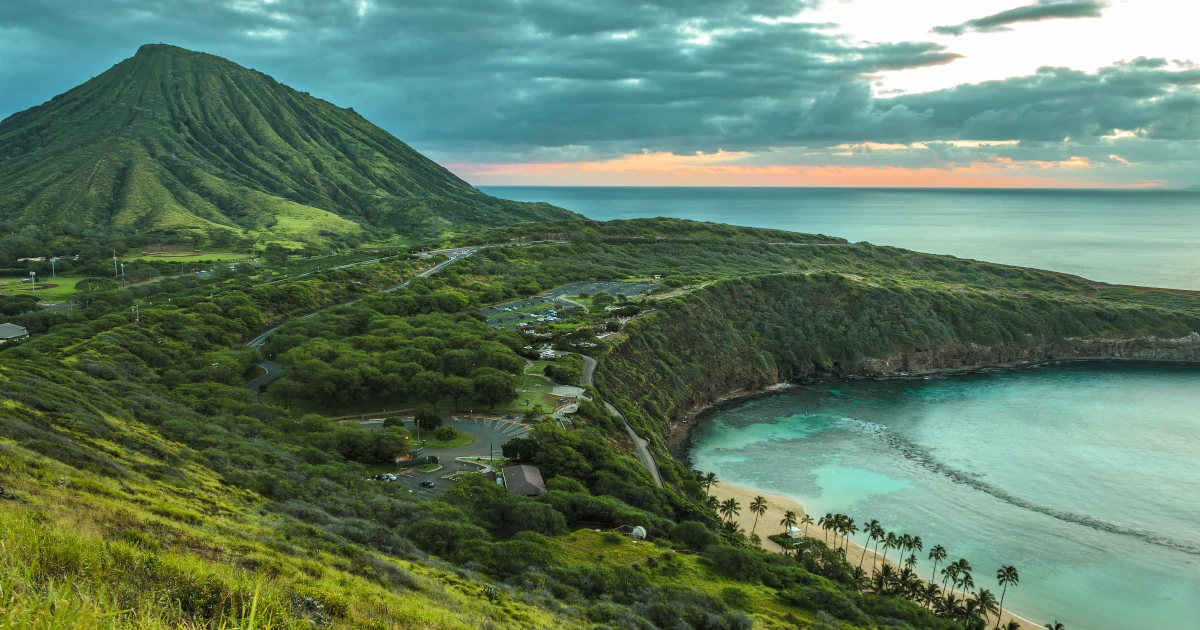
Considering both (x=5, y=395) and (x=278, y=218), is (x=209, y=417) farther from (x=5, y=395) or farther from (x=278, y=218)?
(x=278, y=218)

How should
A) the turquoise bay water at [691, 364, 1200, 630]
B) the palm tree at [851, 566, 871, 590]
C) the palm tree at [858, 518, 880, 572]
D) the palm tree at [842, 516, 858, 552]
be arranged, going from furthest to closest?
the turquoise bay water at [691, 364, 1200, 630], the palm tree at [842, 516, 858, 552], the palm tree at [858, 518, 880, 572], the palm tree at [851, 566, 871, 590]

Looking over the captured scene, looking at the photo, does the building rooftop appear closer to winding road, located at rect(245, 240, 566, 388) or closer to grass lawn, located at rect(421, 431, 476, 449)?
winding road, located at rect(245, 240, 566, 388)

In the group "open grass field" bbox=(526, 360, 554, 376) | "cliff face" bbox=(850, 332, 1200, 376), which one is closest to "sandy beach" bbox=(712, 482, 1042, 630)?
"open grass field" bbox=(526, 360, 554, 376)

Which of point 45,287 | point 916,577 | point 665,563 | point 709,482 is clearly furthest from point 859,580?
point 45,287

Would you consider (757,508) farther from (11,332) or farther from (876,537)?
(11,332)

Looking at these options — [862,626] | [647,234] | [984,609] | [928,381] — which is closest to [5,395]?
[862,626]

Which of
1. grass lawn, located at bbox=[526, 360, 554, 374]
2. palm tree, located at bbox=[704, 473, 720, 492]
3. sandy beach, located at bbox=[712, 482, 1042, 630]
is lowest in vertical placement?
sandy beach, located at bbox=[712, 482, 1042, 630]

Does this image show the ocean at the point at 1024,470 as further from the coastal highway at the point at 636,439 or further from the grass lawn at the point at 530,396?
the grass lawn at the point at 530,396
